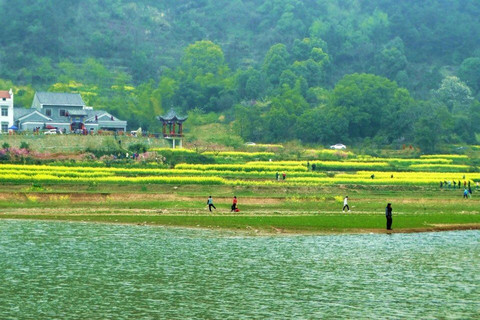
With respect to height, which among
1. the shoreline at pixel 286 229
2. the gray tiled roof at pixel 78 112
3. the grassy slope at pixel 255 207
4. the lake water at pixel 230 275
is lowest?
the lake water at pixel 230 275

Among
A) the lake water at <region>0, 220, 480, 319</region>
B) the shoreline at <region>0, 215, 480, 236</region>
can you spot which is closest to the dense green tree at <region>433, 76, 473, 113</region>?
the shoreline at <region>0, 215, 480, 236</region>

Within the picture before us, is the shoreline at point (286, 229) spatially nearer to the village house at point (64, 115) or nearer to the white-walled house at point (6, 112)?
the white-walled house at point (6, 112)

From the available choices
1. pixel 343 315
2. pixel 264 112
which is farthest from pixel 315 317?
pixel 264 112

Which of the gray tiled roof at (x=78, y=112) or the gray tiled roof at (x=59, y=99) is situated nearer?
the gray tiled roof at (x=78, y=112)

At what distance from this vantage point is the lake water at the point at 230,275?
122 ft

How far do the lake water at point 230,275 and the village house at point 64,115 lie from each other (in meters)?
81.2

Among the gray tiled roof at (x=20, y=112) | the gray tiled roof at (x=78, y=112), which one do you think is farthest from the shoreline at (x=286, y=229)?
the gray tiled roof at (x=78, y=112)

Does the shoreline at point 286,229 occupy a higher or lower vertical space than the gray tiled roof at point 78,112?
lower

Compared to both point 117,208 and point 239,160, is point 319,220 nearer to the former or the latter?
point 117,208

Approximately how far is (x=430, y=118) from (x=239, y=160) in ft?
148

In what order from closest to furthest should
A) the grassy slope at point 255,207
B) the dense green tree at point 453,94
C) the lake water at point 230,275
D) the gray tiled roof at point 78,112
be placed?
the lake water at point 230,275, the grassy slope at point 255,207, the gray tiled roof at point 78,112, the dense green tree at point 453,94

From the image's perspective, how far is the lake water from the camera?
37.1m

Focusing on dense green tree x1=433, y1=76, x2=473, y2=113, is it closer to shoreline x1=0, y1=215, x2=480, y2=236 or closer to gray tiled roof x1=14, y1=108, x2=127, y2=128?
gray tiled roof x1=14, y1=108, x2=127, y2=128

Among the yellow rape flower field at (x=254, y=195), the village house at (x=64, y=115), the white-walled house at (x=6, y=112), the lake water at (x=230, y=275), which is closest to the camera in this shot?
the lake water at (x=230, y=275)
